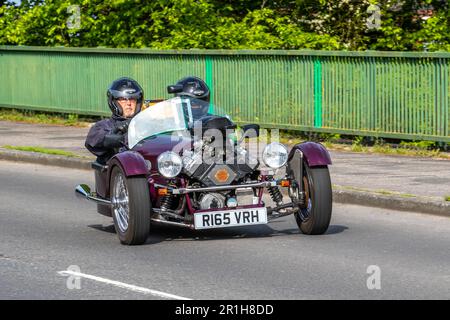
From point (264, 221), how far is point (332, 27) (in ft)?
47.2

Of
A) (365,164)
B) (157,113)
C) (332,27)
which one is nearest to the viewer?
(157,113)

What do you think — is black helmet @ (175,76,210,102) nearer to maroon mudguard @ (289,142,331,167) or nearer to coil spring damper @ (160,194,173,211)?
maroon mudguard @ (289,142,331,167)

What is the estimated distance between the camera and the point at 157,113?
12.3 m

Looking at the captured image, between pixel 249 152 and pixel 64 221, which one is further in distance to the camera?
pixel 64 221

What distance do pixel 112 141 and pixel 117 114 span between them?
71 centimetres

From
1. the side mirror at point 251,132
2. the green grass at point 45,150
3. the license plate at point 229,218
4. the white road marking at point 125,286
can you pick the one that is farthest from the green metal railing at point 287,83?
the white road marking at point 125,286

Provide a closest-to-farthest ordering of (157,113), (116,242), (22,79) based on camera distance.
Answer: (116,242) < (157,113) < (22,79)

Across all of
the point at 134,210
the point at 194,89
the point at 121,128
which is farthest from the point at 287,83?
the point at 134,210

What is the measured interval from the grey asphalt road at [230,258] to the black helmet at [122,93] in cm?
122

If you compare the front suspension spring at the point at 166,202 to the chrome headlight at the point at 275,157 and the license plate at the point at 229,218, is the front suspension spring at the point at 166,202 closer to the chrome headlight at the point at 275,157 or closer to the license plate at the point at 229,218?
the license plate at the point at 229,218

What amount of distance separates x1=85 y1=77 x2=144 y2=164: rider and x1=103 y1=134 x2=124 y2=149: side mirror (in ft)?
0.72
